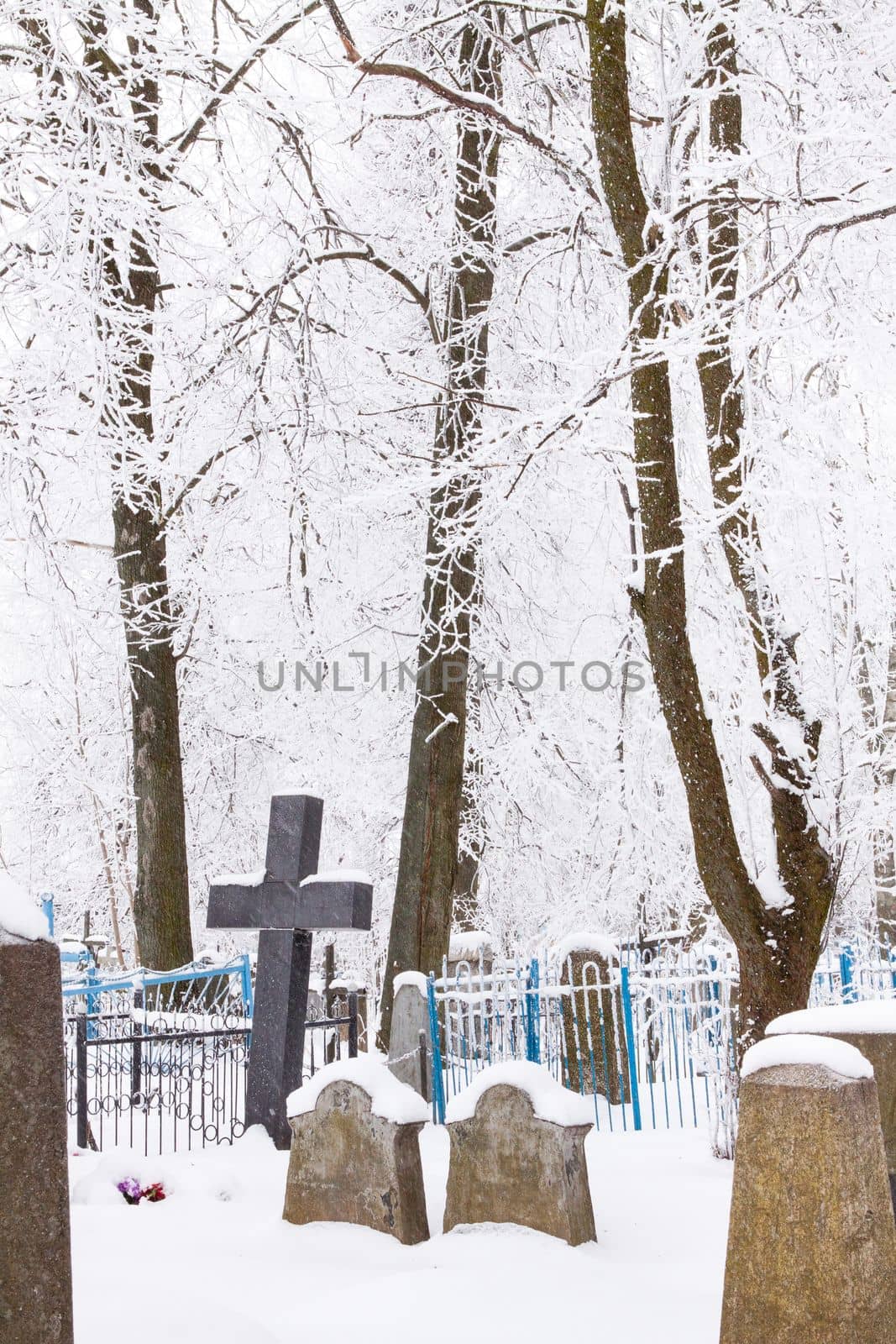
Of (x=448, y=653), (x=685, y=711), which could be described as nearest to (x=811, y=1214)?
(x=685, y=711)

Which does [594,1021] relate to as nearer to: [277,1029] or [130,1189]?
[277,1029]

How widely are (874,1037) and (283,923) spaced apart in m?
4.54

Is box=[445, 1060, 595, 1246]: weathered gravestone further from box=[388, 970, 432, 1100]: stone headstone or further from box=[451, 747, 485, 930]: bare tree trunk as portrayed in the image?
box=[451, 747, 485, 930]: bare tree trunk

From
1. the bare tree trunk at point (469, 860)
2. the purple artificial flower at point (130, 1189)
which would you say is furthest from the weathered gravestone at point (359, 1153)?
the bare tree trunk at point (469, 860)

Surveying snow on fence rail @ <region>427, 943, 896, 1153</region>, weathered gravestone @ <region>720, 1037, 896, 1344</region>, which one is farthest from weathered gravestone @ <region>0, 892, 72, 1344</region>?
snow on fence rail @ <region>427, 943, 896, 1153</region>

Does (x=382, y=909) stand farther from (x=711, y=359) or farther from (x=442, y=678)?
(x=711, y=359)

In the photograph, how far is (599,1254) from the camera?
17.0ft

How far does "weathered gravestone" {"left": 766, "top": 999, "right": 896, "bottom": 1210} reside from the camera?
158 inches

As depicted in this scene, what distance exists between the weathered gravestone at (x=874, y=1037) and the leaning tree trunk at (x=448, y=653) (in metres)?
6.14

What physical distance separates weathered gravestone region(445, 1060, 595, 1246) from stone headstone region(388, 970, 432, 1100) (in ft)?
12.0

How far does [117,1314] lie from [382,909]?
14079 millimetres

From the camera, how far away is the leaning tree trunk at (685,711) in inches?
237

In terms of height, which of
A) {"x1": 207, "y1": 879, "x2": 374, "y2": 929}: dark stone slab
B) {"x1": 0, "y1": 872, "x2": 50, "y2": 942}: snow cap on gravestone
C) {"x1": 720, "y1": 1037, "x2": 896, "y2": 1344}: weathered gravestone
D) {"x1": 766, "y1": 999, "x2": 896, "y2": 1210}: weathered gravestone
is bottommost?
{"x1": 720, "y1": 1037, "x2": 896, "y2": 1344}: weathered gravestone

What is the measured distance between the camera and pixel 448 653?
10688 mm
